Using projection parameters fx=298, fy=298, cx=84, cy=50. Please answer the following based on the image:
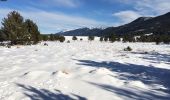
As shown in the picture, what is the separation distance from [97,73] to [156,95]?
355 cm

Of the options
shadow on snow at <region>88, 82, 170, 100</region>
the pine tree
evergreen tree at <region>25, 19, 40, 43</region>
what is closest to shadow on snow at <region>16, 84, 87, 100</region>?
shadow on snow at <region>88, 82, 170, 100</region>

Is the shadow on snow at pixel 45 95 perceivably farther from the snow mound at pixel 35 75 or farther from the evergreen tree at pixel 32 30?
the evergreen tree at pixel 32 30

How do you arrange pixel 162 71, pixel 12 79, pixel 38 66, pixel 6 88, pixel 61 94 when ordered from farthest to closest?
pixel 38 66 < pixel 162 71 < pixel 12 79 < pixel 6 88 < pixel 61 94

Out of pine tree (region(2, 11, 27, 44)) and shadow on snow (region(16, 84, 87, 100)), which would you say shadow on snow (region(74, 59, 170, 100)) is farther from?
pine tree (region(2, 11, 27, 44))

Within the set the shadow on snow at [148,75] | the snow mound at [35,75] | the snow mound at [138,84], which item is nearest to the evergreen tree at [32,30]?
the shadow on snow at [148,75]

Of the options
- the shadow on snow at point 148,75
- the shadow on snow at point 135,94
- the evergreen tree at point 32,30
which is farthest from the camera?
the evergreen tree at point 32,30

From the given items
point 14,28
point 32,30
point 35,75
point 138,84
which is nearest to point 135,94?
point 138,84

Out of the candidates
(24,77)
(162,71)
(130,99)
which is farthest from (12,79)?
(162,71)

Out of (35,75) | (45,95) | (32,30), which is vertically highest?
(32,30)

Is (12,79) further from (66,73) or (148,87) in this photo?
(148,87)

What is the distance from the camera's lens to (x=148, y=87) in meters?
10.4

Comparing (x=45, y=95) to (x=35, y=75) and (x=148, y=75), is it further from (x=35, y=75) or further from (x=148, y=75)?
(x=148, y=75)

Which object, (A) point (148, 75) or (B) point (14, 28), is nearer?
(A) point (148, 75)

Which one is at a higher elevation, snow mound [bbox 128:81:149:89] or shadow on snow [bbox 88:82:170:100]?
snow mound [bbox 128:81:149:89]
